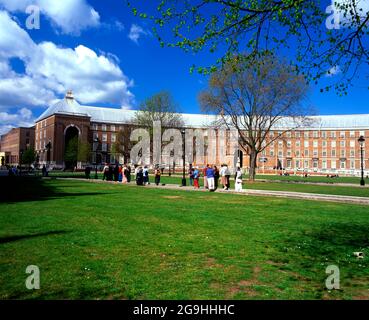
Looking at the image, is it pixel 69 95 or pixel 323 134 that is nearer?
pixel 69 95

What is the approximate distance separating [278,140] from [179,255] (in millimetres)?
105290

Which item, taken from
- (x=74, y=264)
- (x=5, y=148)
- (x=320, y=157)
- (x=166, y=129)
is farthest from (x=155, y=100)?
(x=5, y=148)

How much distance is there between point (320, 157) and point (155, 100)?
7053 centimetres

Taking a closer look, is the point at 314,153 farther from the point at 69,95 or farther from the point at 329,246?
the point at 329,246

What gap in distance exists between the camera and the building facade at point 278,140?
95062mm

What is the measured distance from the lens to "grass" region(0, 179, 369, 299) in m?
5.00

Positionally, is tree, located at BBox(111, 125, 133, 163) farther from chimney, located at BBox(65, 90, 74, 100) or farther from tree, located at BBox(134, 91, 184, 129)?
chimney, located at BBox(65, 90, 74, 100)

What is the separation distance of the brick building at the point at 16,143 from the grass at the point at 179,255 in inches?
4820

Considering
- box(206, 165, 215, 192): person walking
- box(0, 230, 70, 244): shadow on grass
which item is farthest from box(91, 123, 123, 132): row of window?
box(0, 230, 70, 244): shadow on grass

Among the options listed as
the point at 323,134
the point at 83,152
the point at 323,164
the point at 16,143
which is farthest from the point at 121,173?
the point at 16,143

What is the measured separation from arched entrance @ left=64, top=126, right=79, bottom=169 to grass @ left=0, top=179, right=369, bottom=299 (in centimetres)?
7689

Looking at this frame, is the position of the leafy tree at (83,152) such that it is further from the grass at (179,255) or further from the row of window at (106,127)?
the grass at (179,255)

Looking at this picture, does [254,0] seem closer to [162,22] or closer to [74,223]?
[162,22]

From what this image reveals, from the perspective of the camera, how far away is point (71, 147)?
8625 cm
